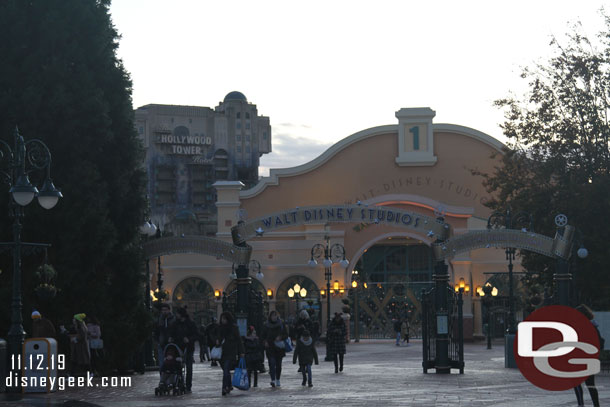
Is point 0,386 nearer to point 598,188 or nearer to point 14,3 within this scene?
point 14,3

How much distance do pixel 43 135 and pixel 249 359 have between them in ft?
23.4

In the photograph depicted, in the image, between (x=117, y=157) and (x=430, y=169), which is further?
(x=430, y=169)

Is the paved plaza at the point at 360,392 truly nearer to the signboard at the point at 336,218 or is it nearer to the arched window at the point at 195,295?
the signboard at the point at 336,218

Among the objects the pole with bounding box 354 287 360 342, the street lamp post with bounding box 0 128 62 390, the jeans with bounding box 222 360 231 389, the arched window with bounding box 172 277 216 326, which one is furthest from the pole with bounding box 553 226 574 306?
the arched window with bounding box 172 277 216 326

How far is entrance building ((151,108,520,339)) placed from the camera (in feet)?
160

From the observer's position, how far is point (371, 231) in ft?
164

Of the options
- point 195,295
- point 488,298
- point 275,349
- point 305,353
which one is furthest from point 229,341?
point 195,295

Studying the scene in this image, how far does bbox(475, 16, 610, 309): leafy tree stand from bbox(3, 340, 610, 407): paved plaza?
22.6ft

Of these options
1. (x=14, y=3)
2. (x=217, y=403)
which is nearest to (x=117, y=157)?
(x=14, y=3)

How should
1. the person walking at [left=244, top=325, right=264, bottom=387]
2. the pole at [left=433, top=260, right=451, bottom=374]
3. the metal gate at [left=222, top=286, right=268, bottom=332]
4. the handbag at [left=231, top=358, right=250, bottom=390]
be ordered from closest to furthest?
the handbag at [left=231, top=358, right=250, bottom=390] → the person walking at [left=244, top=325, right=264, bottom=387] → the pole at [left=433, top=260, right=451, bottom=374] → the metal gate at [left=222, top=286, right=268, bottom=332]

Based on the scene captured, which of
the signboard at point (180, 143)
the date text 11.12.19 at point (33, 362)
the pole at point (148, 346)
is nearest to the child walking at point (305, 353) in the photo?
the date text 11.12.19 at point (33, 362)

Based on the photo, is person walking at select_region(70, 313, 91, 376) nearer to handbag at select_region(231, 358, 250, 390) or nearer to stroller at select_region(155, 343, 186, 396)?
stroller at select_region(155, 343, 186, 396)

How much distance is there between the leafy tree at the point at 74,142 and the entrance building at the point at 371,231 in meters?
24.4

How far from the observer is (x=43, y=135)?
22438 millimetres
